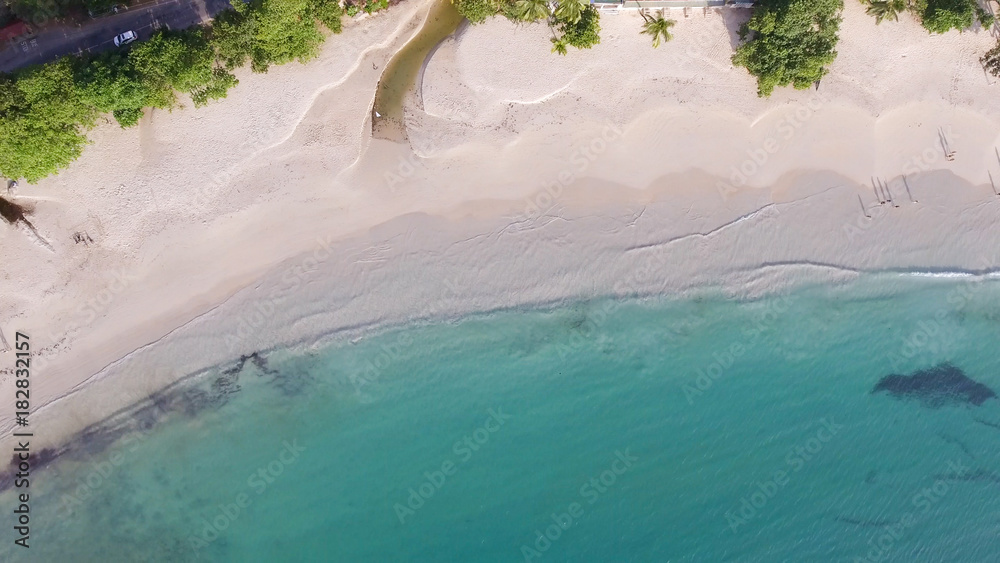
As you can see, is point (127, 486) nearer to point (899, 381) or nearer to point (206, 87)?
point (206, 87)

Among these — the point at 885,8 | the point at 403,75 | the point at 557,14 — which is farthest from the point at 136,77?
the point at 885,8

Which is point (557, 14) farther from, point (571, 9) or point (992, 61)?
point (992, 61)

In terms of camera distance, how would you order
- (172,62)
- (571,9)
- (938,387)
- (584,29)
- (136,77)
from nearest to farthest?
(136,77) < (172,62) < (571,9) < (584,29) < (938,387)

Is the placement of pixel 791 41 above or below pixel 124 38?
below

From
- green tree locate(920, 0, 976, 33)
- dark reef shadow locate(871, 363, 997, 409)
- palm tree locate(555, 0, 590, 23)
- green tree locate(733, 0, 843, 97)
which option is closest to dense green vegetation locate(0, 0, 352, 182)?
palm tree locate(555, 0, 590, 23)

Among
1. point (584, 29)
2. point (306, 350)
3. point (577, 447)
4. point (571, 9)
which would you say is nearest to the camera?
point (571, 9)

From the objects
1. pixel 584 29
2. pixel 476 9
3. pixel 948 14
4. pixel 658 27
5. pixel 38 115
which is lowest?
pixel 948 14

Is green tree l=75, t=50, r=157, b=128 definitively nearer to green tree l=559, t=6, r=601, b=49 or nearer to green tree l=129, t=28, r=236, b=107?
green tree l=129, t=28, r=236, b=107
